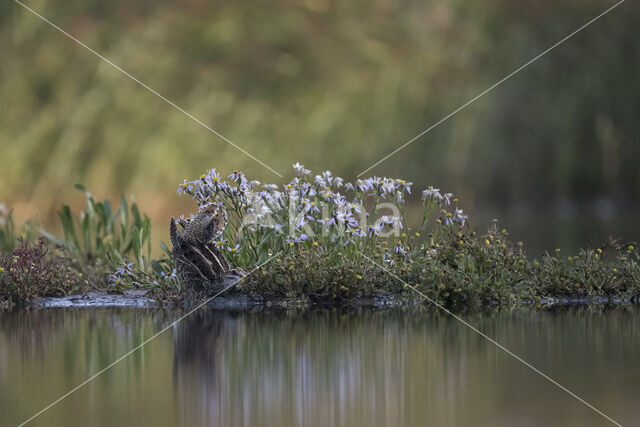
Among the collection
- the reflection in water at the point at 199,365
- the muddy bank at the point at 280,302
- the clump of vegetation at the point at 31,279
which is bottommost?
the reflection in water at the point at 199,365

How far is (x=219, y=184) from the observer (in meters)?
5.86

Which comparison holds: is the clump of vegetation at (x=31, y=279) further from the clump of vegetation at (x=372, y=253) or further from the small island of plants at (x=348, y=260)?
the clump of vegetation at (x=372, y=253)

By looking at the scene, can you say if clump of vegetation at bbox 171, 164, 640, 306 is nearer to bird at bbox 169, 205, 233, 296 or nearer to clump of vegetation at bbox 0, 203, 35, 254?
bird at bbox 169, 205, 233, 296

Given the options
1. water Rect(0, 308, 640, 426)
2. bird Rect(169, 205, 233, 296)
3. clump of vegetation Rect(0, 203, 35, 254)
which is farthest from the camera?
clump of vegetation Rect(0, 203, 35, 254)

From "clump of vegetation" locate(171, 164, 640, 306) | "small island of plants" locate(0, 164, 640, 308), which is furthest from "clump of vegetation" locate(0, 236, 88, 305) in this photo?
"clump of vegetation" locate(171, 164, 640, 306)

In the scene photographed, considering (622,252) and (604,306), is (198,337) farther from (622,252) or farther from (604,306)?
(622,252)

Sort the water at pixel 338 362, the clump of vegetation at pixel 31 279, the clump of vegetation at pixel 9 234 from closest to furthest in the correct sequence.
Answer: the water at pixel 338 362
the clump of vegetation at pixel 31 279
the clump of vegetation at pixel 9 234

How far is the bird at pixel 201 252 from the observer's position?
18.4 feet

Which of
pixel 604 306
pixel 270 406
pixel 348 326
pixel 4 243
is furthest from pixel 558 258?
pixel 4 243

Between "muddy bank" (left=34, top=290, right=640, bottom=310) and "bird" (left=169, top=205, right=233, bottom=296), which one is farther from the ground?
"bird" (left=169, top=205, right=233, bottom=296)

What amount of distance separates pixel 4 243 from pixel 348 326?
461 cm

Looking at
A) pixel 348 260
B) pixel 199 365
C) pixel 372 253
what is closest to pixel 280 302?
pixel 348 260

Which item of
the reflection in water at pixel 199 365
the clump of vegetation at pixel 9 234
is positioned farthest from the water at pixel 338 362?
the clump of vegetation at pixel 9 234

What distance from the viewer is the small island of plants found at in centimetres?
568
